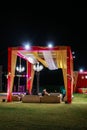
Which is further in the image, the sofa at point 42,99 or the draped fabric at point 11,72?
the draped fabric at point 11,72

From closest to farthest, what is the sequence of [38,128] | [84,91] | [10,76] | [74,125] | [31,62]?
[38,128], [74,125], [10,76], [31,62], [84,91]

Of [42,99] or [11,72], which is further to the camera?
Result: [11,72]

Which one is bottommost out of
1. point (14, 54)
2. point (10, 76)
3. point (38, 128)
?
point (38, 128)

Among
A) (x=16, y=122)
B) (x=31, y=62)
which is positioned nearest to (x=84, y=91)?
(x=31, y=62)

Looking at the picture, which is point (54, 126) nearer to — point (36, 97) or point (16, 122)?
point (16, 122)

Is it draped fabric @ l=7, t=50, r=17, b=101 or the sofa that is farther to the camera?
draped fabric @ l=7, t=50, r=17, b=101

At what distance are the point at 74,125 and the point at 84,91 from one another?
27.7 metres

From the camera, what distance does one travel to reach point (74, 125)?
962 centimetres

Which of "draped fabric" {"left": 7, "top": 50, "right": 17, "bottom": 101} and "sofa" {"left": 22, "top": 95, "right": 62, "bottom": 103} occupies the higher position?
"draped fabric" {"left": 7, "top": 50, "right": 17, "bottom": 101}

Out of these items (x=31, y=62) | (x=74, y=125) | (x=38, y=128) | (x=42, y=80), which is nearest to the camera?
(x=38, y=128)

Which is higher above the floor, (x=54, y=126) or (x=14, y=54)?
(x=14, y=54)

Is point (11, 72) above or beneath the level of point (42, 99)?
above

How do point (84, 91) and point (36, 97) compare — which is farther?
point (84, 91)

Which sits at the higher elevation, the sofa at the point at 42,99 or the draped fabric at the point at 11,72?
the draped fabric at the point at 11,72
